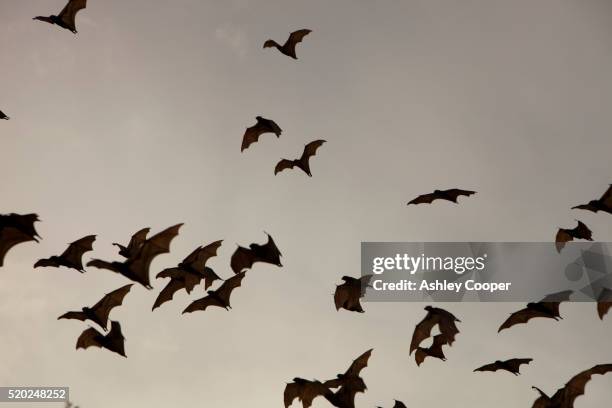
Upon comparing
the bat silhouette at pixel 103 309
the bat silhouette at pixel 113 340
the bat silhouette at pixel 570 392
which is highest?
the bat silhouette at pixel 103 309

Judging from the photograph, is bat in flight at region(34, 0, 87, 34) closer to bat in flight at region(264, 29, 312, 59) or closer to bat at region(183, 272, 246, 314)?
bat in flight at region(264, 29, 312, 59)

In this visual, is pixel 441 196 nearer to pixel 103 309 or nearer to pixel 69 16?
pixel 103 309

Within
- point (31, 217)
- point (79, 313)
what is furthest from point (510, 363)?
point (31, 217)

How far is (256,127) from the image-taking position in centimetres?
2245

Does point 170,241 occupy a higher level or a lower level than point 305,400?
higher

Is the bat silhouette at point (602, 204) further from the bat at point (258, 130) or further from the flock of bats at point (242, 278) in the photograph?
the bat at point (258, 130)

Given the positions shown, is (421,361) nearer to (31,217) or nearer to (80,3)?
(31,217)

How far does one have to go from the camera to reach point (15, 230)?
16719 mm

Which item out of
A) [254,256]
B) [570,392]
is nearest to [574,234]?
[570,392]

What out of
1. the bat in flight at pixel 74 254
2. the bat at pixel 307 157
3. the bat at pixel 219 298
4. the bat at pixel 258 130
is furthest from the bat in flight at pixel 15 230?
the bat at pixel 307 157

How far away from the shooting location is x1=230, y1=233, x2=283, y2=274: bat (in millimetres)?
18797

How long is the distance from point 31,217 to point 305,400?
10104 millimetres

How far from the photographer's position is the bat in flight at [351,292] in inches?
816

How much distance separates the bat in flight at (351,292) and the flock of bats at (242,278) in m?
0.03
